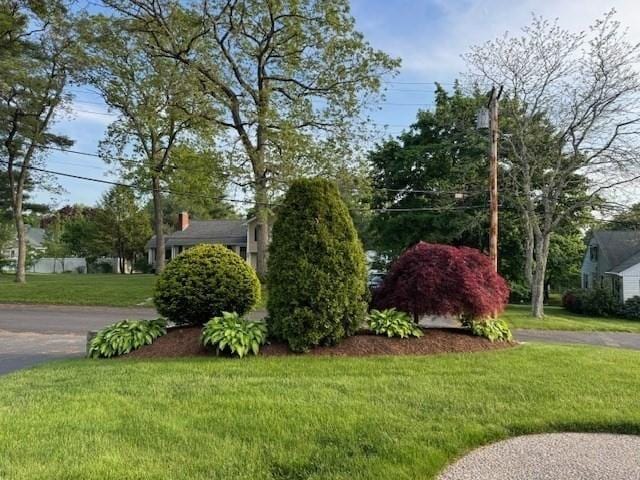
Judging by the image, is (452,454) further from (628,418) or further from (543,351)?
(543,351)

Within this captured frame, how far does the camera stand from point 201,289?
8070mm

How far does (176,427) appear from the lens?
396cm

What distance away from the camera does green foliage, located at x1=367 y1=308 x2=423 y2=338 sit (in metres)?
7.32

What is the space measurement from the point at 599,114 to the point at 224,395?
18700 millimetres

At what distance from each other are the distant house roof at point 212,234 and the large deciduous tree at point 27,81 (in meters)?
18.3

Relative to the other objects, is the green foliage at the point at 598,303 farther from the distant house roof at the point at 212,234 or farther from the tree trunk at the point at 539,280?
the distant house roof at the point at 212,234

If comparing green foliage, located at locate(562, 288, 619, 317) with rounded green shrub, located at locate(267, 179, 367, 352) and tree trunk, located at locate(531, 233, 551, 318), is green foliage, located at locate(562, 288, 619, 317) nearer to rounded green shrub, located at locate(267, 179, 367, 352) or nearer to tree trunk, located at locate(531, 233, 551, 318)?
tree trunk, located at locate(531, 233, 551, 318)

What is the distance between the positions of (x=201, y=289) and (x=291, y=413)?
4206 millimetres

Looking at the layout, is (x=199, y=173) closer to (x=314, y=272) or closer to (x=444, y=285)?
(x=314, y=272)

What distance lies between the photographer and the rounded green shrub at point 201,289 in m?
8.06

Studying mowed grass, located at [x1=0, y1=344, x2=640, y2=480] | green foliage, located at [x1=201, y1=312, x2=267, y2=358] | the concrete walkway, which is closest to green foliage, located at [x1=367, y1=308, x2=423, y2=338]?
mowed grass, located at [x1=0, y1=344, x2=640, y2=480]

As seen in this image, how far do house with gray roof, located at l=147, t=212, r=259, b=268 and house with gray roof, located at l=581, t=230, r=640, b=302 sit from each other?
25.3m

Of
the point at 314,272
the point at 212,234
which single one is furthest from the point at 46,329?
the point at 212,234

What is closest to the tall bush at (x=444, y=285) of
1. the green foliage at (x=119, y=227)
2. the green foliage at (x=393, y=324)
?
the green foliage at (x=393, y=324)
